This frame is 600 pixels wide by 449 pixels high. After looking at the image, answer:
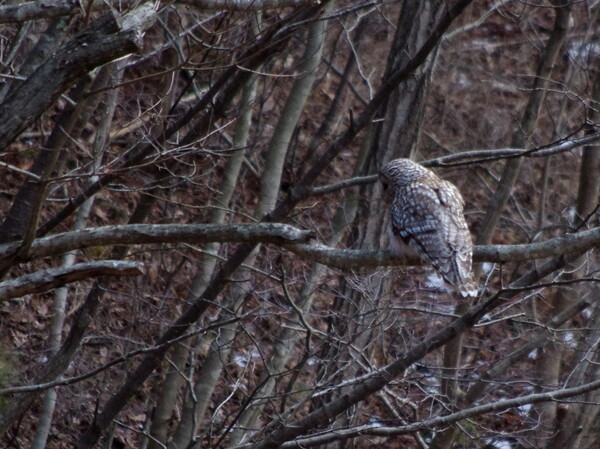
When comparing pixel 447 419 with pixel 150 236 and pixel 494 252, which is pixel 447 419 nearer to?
pixel 494 252

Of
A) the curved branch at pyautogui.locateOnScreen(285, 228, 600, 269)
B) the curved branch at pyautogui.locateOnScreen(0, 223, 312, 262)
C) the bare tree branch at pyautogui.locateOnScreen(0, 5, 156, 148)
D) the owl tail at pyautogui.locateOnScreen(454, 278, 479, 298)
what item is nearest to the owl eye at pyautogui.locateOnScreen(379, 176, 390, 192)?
the owl tail at pyautogui.locateOnScreen(454, 278, 479, 298)

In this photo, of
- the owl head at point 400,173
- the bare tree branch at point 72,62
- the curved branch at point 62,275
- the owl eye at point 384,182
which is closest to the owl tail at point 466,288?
the owl head at point 400,173

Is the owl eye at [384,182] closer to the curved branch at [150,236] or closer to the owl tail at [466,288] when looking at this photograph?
the owl tail at [466,288]

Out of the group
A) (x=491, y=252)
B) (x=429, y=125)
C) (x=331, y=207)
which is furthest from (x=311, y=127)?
(x=491, y=252)

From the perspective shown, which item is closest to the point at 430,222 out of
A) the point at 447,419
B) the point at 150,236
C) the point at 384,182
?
the point at 384,182

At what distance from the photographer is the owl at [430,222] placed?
20.8ft

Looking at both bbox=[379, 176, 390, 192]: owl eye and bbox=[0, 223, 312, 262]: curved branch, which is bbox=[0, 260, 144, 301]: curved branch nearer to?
bbox=[0, 223, 312, 262]: curved branch

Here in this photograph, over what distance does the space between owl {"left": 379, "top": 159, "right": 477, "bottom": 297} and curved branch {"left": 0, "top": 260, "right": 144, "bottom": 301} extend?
1662 mm

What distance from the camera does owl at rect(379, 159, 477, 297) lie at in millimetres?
6328

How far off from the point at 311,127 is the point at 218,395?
18.4 feet

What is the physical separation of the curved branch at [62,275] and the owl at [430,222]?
5.45 ft

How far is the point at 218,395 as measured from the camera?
450 inches

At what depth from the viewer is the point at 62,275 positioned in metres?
5.32

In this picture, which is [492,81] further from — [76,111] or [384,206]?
[76,111]
